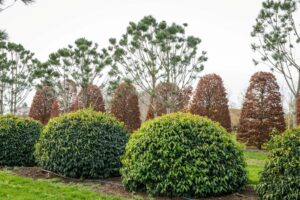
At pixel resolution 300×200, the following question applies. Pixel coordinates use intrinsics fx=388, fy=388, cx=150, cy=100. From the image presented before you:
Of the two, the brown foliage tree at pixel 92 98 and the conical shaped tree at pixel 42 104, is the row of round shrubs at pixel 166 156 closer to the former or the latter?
the brown foliage tree at pixel 92 98

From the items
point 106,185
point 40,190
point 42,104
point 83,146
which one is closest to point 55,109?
point 42,104

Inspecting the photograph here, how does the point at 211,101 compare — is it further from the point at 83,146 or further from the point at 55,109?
the point at 83,146

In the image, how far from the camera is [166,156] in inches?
259

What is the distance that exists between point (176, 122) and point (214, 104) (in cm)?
1320

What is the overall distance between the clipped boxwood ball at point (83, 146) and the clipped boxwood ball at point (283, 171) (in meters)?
3.38

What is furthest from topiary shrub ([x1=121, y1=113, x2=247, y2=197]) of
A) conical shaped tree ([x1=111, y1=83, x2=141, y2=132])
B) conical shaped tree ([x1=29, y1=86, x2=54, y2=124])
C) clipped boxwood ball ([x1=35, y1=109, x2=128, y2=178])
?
conical shaped tree ([x1=29, y1=86, x2=54, y2=124])

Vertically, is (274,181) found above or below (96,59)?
below

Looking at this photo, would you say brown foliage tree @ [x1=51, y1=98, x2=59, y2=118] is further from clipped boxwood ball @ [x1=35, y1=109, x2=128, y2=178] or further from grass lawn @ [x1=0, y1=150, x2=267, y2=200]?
grass lawn @ [x1=0, y1=150, x2=267, y2=200]

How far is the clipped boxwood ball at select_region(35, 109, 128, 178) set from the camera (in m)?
8.13

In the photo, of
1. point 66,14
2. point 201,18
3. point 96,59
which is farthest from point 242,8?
point 96,59

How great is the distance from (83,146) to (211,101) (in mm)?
12667

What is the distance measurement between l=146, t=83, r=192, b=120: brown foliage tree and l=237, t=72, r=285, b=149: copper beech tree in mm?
3583

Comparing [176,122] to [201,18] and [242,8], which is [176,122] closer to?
[242,8]

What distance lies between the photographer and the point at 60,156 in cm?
831
